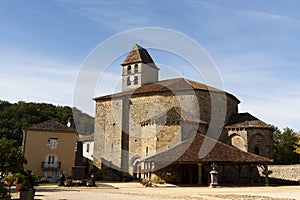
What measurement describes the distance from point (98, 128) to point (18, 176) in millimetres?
23184

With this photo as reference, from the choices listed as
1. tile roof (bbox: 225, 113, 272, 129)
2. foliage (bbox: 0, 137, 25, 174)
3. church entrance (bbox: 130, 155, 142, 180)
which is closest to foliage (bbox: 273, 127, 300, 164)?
tile roof (bbox: 225, 113, 272, 129)

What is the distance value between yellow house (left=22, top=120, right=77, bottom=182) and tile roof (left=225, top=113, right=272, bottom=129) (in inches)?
573

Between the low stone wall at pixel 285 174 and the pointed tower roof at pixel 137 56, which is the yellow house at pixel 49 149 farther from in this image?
the low stone wall at pixel 285 174

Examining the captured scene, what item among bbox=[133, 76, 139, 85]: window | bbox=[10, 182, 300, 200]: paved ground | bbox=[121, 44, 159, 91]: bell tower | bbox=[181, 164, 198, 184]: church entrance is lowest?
bbox=[10, 182, 300, 200]: paved ground

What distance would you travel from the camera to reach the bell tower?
36.6 m

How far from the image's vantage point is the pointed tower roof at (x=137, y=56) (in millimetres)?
37312

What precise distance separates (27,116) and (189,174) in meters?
35.2

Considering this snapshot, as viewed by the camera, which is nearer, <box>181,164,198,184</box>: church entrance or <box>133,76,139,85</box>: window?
<box>181,164,198,184</box>: church entrance

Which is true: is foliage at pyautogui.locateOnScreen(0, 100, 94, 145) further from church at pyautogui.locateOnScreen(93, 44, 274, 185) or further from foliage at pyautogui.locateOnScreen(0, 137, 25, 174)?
foliage at pyautogui.locateOnScreen(0, 137, 25, 174)

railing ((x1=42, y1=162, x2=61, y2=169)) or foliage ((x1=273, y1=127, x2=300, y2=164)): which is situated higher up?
foliage ((x1=273, y1=127, x2=300, y2=164))

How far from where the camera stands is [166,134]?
25656mm

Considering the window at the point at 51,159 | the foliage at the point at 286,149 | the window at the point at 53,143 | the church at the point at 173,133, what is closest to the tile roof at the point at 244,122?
the church at the point at 173,133

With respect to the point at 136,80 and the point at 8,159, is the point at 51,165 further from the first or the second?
the point at 136,80

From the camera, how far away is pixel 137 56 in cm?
3759
